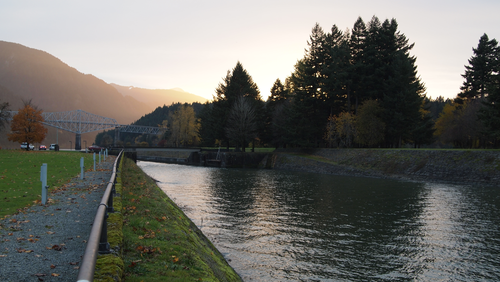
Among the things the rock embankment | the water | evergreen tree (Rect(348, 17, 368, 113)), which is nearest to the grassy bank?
the water

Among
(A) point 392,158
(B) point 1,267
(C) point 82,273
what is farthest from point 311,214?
(A) point 392,158

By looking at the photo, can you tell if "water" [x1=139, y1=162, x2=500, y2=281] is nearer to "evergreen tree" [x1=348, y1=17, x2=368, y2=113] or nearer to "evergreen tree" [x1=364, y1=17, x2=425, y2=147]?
"evergreen tree" [x1=364, y1=17, x2=425, y2=147]

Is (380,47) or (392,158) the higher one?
(380,47)

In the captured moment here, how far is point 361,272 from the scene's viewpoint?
10.7m

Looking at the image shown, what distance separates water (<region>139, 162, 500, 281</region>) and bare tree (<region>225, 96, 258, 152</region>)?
4435cm

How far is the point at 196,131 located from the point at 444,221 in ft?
291

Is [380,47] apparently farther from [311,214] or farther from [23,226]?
[23,226]

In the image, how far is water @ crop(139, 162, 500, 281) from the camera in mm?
10926

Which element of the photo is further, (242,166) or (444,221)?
(242,166)

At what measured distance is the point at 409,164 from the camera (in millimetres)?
42500

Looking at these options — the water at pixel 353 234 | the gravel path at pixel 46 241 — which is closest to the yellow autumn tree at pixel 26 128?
the water at pixel 353 234

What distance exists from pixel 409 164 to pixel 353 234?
31.7 meters

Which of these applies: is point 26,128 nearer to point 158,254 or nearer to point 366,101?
point 366,101

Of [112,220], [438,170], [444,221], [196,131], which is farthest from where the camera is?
[196,131]
